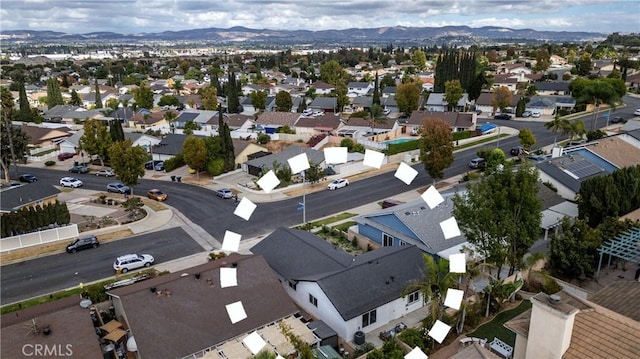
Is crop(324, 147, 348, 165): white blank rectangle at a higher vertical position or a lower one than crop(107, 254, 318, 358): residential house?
higher

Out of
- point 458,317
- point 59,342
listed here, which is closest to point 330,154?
point 458,317

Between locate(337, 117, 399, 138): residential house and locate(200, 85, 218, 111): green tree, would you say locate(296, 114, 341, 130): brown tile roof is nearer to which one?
locate(337, 117, 399, 138): residential house

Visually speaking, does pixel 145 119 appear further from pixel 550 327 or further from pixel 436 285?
pixel 550 327

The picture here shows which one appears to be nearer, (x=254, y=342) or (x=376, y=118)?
(x=254, y=342)

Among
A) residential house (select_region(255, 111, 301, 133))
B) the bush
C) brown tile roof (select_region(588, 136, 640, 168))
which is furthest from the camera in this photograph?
residential house (select_region(255, 111, 301, 133))

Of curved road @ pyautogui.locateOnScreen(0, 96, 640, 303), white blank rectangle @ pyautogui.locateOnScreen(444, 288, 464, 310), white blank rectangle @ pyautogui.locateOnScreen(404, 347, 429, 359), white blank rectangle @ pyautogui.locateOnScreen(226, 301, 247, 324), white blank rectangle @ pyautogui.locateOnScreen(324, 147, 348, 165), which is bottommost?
curved road @ pyautogui.locateOnScreen(0, 96, 640, 303)

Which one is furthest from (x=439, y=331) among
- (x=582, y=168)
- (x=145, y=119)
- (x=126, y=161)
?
(x=145, y=119)

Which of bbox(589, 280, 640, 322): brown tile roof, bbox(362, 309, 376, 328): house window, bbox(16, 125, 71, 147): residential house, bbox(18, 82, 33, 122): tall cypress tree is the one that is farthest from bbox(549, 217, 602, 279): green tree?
bbox(18, 82, 33, 122): tall cypress tree
